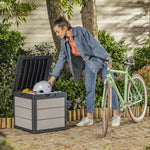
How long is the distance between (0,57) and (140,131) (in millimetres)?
2667

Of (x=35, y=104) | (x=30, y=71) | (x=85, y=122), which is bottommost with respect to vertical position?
(x=85, y=122)

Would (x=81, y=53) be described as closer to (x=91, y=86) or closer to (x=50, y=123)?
(x=91, y=86)

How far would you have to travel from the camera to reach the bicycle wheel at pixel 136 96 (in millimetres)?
5645

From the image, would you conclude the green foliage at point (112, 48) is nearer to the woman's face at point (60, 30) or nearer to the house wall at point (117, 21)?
the house wall at point (117, 21)

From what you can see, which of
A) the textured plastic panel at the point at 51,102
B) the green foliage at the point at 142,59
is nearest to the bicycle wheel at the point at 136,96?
the textured plastic panel at the point at 51,102

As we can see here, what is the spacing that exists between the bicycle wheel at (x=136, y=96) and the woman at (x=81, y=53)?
0.25 m

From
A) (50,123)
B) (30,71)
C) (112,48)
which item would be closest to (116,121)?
(50,123)

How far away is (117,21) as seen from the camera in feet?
33.8

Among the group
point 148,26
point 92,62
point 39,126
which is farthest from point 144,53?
point 39,126

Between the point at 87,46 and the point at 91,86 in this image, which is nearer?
the point at 87,46

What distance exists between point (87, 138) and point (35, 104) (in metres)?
0.86

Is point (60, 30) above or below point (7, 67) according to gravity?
above

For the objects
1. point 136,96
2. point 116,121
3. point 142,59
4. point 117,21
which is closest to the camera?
point 116,121

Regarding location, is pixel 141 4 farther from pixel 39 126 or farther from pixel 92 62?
pixel 39 126
